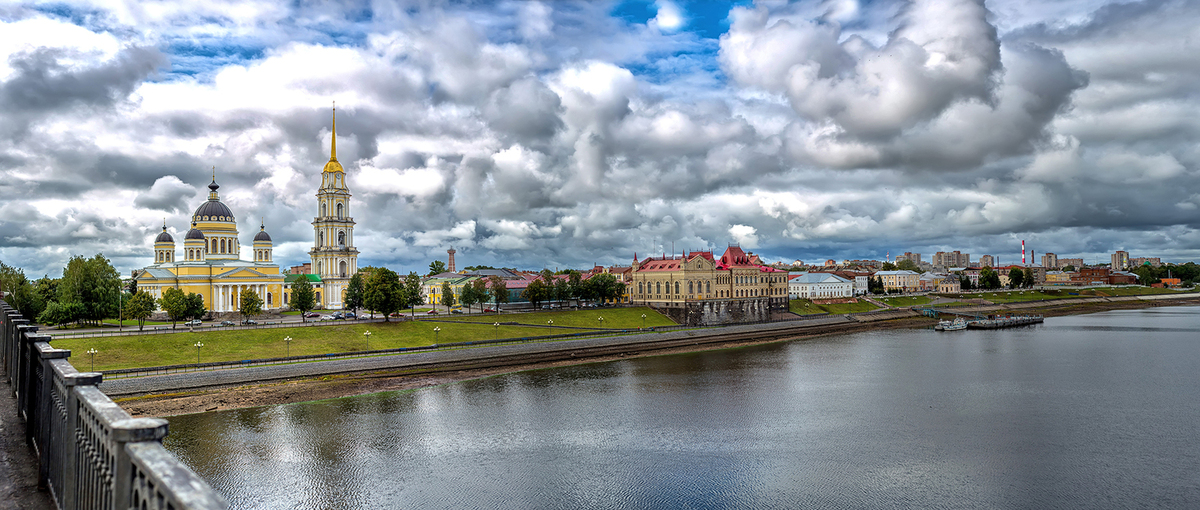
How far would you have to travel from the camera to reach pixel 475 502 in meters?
23.4

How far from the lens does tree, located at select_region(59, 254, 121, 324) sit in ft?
193

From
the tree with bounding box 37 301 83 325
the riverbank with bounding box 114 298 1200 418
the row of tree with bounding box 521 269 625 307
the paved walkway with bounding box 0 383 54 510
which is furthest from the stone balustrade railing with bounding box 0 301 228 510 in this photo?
the row of tree with bounding box 521 269 625 307

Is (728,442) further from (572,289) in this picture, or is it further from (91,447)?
(572,289)

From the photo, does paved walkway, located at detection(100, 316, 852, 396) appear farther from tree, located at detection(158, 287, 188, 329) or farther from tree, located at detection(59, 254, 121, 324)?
tree, located at detection(59, 254, 121, 324)

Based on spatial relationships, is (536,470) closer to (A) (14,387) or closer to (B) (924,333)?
(A) (14,387)

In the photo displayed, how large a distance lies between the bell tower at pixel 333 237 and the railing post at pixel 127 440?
90.3 m

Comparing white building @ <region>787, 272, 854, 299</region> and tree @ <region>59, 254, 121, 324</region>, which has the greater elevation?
tree @ <region>59, 254, 121, 324</region>

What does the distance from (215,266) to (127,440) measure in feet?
282

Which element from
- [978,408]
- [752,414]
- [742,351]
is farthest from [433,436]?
[742,351]

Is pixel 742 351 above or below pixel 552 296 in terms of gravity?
below

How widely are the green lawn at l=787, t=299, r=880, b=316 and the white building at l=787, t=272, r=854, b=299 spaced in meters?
9.96

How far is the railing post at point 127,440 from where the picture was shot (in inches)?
191

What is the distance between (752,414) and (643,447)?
364 inches

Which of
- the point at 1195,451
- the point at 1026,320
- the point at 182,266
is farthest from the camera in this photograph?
the point at 1026,320
